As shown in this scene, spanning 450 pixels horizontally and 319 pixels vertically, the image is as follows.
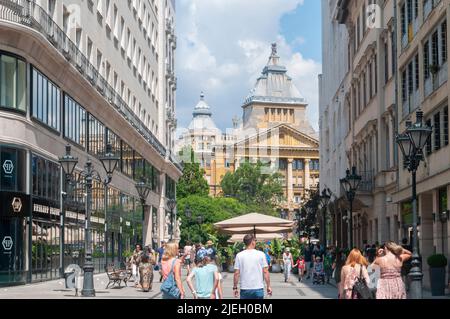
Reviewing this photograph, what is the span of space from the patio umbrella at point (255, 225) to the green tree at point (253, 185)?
90.1 m

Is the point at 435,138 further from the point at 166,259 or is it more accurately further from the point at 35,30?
the point at 166,259

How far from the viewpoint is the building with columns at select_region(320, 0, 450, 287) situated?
→ 99.3 feet

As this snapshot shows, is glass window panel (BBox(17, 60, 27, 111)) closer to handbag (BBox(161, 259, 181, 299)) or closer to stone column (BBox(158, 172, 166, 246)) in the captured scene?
handbag (BBox(161, 259, 181, 299))

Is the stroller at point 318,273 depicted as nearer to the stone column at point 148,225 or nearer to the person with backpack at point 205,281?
the person with backpack at point 205,281

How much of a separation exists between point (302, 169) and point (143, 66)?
99.1 meters

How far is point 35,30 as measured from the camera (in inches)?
1319

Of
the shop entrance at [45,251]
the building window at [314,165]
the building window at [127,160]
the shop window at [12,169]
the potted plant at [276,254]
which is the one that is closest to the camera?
the shop window at [12,169]

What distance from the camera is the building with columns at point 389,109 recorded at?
30281 mm

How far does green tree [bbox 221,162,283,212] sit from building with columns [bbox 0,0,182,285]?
6979 cm

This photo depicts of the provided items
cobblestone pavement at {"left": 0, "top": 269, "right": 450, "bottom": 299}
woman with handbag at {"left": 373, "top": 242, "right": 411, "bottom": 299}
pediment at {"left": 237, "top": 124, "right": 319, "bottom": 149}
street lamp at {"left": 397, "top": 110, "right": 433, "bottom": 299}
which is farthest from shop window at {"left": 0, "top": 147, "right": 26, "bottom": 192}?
pediment at {"left": 237, "top": 124, "right": 319, "bottom": 149}

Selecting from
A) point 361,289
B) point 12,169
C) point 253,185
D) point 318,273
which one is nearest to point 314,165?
point 253,185

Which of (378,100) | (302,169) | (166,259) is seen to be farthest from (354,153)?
(302,169)

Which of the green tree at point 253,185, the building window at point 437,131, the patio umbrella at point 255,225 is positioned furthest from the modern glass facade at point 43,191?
the green tree at point 253,185

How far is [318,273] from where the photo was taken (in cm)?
3888
